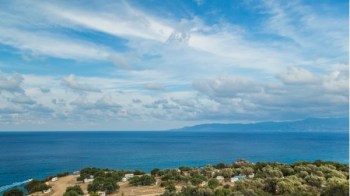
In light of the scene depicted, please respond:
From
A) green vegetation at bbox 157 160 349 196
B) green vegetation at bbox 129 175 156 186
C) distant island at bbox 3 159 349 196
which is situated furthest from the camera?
green vegetation at bbox 129 175 156 186

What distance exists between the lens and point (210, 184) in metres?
32.7

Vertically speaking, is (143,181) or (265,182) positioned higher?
(265,182)

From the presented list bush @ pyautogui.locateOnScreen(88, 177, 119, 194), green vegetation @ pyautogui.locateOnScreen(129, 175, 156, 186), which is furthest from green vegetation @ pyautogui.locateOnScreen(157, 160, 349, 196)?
bush @ pyautogui.locateOnScreen(88, 177, 119, 194)

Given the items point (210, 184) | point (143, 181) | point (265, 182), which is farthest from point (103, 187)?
point (265, 182)

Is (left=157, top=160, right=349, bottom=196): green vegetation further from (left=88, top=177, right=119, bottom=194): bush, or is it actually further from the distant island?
(left=88, top=177, right=119, bottom=194): bush

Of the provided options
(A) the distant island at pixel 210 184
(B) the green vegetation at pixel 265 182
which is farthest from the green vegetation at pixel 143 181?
(B) the green vegetation at pixel 265 182

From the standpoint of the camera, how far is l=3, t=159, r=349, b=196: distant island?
92.7ft

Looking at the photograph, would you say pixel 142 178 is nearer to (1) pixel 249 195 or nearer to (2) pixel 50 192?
(2) pixel 50 192

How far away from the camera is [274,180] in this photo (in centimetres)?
3133

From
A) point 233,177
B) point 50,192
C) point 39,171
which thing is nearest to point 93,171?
point 50,192

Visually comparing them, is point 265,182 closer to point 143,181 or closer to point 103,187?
point 143,181

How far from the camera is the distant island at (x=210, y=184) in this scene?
28253mm

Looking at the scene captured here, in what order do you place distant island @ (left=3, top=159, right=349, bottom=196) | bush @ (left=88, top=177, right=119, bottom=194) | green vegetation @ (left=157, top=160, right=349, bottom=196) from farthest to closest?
bush @ (left=88, top=177, right=119, bottom=194) → distant island @ (left=3, top=159, right=349, bottom=196) → green vegetation @ (left=157, top=160, right=349, bottom=196)

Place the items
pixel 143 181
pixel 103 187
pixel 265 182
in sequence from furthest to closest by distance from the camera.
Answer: pixel 143 181 < pixel 103 187 < pixel 265 182
